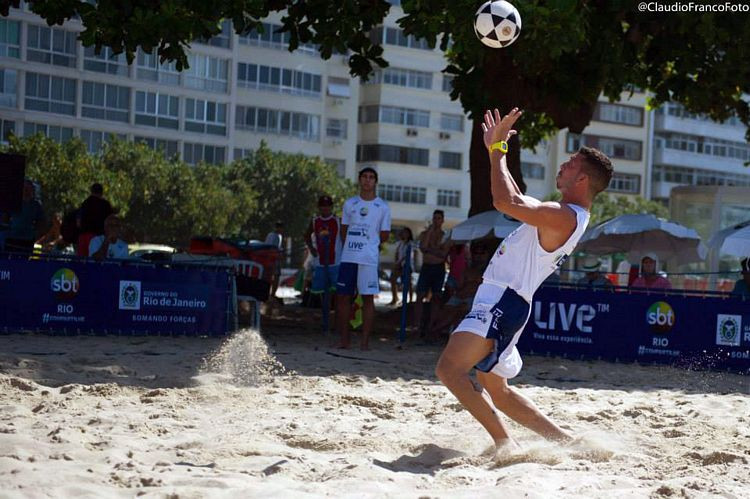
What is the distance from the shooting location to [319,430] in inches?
255

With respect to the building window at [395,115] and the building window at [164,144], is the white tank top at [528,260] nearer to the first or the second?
the building window at [164,144]

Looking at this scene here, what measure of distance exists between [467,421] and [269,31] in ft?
179

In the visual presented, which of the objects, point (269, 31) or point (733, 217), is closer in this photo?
point (733, 217)

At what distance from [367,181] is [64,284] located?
3522 millimetres

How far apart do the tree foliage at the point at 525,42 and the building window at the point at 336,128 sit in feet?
156

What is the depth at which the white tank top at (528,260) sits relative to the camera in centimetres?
588

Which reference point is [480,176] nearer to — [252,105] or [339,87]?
[252,105]

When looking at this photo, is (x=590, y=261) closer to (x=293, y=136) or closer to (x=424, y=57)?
(x=293, y=136)

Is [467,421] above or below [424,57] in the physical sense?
below

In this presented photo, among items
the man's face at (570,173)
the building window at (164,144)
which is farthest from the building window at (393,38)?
the man's face at (570,173)

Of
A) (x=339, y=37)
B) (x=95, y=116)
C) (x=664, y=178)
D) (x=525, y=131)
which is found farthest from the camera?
(x=664, y=178)

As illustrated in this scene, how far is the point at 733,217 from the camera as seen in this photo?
21109 mm

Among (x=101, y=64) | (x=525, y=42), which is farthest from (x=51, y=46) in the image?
(x=525, y=42)

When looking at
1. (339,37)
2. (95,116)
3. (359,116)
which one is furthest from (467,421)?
(359,116)
